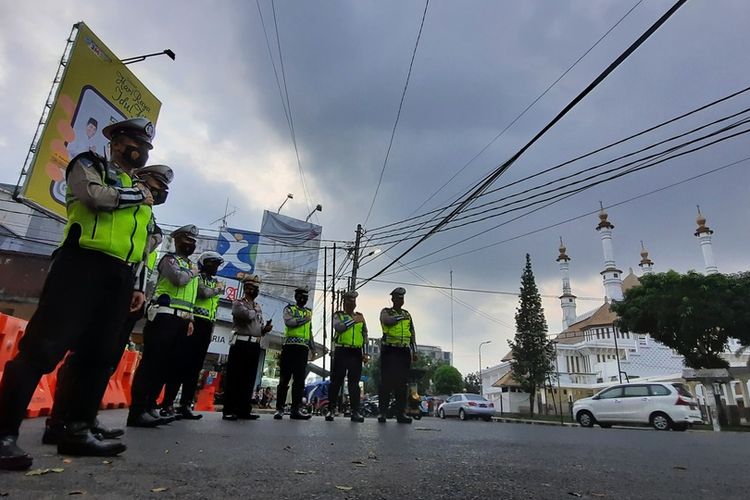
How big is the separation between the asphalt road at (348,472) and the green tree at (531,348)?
36759 millimetres

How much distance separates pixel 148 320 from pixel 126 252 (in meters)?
2.09

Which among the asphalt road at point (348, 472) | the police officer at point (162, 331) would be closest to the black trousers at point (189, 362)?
the police officer at point (162, 331)

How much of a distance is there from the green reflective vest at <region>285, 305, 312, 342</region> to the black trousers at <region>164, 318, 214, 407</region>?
1.20m

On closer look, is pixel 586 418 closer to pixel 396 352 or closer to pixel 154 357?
pixel 396 352

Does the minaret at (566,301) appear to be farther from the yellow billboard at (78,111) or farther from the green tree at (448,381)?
the yellow billboard at (78,111)

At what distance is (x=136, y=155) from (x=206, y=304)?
2884mm

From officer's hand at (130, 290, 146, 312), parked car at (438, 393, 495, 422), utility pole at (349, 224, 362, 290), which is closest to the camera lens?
officer's hand at (130, 290, 146, 312)

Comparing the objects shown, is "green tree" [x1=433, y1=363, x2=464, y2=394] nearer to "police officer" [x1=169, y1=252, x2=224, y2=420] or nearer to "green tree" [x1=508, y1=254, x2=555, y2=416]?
"green tree" [x1=508, y1=254, x2=555, y2=416]

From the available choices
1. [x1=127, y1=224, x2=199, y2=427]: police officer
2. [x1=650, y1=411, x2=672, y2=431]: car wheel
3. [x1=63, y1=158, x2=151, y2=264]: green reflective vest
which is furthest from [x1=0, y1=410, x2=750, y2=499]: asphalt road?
[x1=650, y1=411, x2=672, y2=431]: car wheel

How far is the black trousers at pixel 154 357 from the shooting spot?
400 cm

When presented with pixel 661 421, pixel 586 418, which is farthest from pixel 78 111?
pixel 586 418

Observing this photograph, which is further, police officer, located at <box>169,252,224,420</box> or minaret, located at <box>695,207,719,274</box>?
minaret, located at <box>695,207,719,274</box>

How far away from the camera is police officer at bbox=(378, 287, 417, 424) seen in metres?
6.73

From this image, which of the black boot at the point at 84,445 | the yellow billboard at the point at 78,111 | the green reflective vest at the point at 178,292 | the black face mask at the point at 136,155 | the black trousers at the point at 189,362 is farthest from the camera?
the yellow billboard at the point at 78,111
